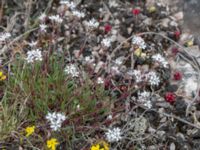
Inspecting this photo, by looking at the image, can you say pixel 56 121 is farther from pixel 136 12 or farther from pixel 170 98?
pixel 136 12

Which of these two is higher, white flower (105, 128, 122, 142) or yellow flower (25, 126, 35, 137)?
yellow flower (25, 126, 35, 137)

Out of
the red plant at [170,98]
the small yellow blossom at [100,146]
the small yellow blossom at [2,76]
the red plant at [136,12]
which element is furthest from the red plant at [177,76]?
the small yellow blossom at [2,76]

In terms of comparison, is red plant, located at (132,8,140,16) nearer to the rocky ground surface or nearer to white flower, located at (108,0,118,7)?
the rocky ground surface

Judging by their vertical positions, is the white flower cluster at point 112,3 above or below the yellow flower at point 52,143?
above

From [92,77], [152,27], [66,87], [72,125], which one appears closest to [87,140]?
[72,125]

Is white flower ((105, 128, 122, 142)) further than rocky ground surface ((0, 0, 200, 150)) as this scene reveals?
No

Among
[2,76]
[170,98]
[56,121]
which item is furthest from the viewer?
[170,98]

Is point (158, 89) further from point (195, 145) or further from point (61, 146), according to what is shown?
point (61, 146)

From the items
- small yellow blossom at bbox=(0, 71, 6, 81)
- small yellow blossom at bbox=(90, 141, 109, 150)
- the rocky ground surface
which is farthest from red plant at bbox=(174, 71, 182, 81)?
small yellow blossom at bbox=(0, 71, 6, 81)

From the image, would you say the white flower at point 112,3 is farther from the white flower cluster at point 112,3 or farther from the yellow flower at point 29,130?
the yellow flower at point 29,130

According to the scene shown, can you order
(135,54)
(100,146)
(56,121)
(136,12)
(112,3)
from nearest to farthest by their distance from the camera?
(56,121) → (100,146) → (135,54) → (136,12) → (112,3)

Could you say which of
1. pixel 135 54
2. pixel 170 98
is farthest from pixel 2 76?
pixel 170 98

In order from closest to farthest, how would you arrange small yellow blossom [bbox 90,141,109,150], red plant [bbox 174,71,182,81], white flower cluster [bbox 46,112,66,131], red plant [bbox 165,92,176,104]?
white flower cluster [bbox 46,112,66,131] → small yellow blossom [bbox 90,141,109,150] → red plant [bbox 165,92,176,104] → red plant [bbox 174,71,182,81]
